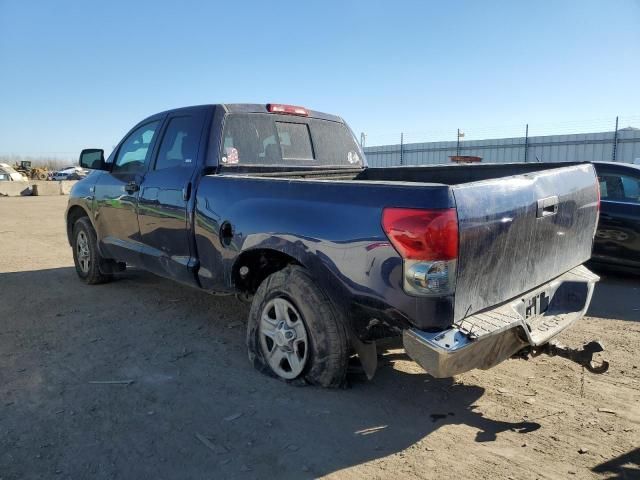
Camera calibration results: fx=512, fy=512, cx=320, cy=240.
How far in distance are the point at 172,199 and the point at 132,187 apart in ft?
2.77

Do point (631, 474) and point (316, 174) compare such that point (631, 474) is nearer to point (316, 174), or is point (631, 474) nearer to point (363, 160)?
point (316, 174)

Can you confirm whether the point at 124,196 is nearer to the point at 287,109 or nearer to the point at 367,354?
the point at 287,109

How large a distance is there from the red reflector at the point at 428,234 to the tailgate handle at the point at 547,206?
2.73 feet

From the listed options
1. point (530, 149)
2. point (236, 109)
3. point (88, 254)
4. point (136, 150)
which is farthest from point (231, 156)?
point (530, 149)

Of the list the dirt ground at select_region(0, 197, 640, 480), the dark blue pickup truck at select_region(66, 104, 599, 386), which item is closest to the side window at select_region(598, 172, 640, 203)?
the dirt ground at select_region(0, 197, 640, 480)

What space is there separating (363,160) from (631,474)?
3.93 m

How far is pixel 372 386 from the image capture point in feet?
11.7

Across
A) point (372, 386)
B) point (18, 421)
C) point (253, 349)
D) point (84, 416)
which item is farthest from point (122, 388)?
point (372, 386)

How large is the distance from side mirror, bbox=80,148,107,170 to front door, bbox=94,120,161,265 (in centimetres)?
12

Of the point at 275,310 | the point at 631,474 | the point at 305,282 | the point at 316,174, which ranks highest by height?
the point at 316,174

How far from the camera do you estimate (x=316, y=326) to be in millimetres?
3256

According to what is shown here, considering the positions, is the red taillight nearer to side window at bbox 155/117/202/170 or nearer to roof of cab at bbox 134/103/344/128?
roof of cab at bbox 134/103/344/128

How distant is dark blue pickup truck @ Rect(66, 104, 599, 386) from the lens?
268 cm

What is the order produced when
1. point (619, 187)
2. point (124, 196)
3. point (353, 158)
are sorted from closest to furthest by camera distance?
1. point (124, 196)
2. point (353, 158)
3. point (619, 187)
